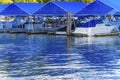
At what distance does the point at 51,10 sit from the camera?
2306 inches

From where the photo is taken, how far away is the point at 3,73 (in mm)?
21938

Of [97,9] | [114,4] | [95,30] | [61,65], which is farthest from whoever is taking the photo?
[97,9]

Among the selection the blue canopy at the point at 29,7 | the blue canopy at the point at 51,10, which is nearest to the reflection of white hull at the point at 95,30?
the blue canopy at the point at 51,10

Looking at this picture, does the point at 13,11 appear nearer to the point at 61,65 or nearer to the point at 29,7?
the point at 29,7

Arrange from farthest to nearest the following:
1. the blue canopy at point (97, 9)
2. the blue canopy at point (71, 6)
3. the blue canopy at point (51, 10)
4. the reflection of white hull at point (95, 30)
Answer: the blue canopy at point (71, 6) → the blue canopy at point (51, 10) → the blue canopy at point (97, 9) → the reflection of white hull at point (95, 30)

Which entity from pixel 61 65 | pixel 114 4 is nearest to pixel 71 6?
pixel 114 4

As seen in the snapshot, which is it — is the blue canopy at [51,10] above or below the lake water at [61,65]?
above

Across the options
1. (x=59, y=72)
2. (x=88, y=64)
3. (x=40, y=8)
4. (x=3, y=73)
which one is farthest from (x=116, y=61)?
(x=40, y=8)

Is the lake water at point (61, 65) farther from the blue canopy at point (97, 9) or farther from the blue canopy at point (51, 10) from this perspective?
the blue canopy at point (51, 10)

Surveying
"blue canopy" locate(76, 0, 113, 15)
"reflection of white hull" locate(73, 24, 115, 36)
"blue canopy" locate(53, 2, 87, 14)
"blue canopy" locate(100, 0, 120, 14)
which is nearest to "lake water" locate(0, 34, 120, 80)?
"reflection of white hull" locate(73, 24, 115, 36)

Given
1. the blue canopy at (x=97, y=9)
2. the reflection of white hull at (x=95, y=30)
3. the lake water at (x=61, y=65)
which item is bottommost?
the lake water at (x=61, y=65)

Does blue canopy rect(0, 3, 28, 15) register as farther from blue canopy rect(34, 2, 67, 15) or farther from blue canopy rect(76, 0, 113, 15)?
blue canopy rect(76, 0, 113, 15)

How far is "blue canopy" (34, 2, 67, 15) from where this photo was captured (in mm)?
57628

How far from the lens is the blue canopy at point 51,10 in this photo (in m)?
57.6
